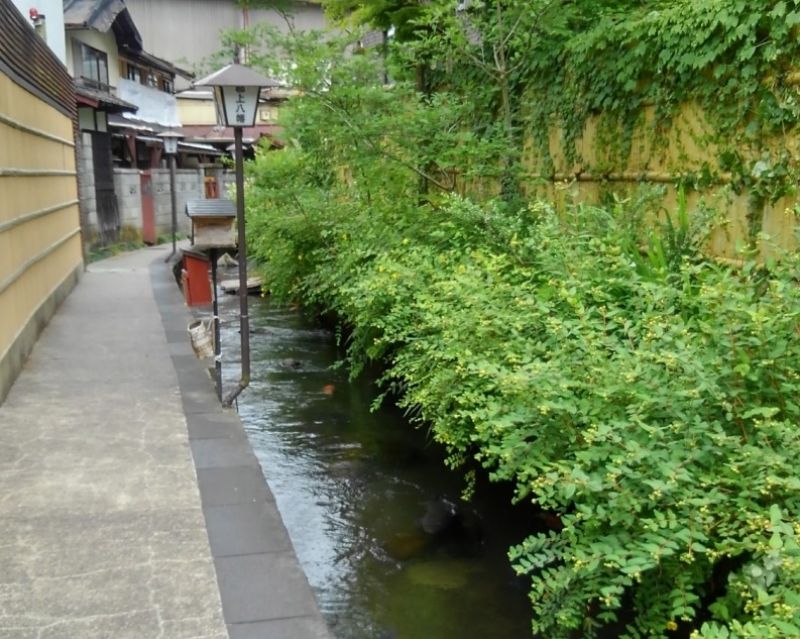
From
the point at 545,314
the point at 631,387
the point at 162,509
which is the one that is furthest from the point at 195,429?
the point at 631,387

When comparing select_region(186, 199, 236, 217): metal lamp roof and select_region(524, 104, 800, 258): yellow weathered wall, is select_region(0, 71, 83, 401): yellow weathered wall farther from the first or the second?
select_region(524, 104, 800, 258): yellow weathered wall

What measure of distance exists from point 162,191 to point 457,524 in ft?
77.2

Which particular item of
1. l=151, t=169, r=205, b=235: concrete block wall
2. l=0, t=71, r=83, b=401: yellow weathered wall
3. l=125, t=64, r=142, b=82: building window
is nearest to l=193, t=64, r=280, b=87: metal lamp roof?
l=0, t=71, r=83, b=401: yellow weathered wall

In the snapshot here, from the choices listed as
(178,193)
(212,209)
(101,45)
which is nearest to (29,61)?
(212,209)

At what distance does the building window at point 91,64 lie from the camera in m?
22.5

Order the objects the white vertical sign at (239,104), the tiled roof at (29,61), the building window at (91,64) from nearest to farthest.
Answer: the white vertical sign at (239,104), the tiled roof at (29,61), the building window at (91,64)

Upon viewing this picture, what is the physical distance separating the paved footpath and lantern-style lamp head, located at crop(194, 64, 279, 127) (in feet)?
8.73

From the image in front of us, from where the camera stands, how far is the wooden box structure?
10.4 meters

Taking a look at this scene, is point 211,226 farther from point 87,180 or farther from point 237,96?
point 87,180

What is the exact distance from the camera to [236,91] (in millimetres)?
7730

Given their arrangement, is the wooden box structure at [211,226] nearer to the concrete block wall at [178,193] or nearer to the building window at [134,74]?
the concrete block wall at [178,193]

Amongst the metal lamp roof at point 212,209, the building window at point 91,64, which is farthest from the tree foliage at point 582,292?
the building window at point 91,64

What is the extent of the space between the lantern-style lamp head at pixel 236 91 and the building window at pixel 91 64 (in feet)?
54.5

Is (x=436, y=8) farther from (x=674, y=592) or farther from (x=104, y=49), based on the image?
(x=104, y=49)
